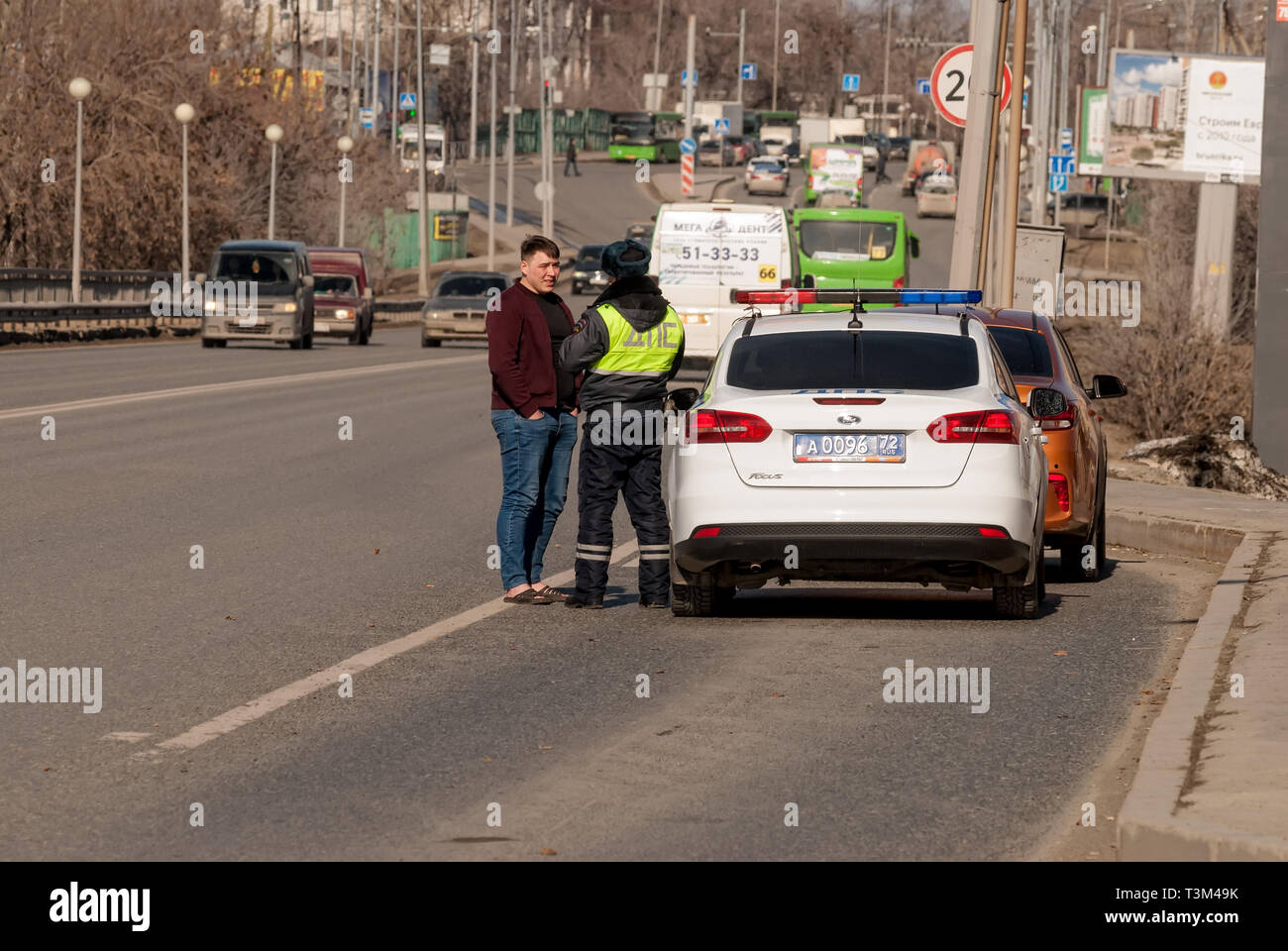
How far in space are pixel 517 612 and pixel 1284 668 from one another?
13.1 ft

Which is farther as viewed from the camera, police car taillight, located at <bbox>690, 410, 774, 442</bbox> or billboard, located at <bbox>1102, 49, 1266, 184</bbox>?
billboard, located at <bbox>1102, 49, 1266, 184</bbox>

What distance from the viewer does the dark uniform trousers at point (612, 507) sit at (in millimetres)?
11406

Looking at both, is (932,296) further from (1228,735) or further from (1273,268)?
(1273,268)

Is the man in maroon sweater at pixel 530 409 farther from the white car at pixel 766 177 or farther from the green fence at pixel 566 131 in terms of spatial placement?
the green fence at pixel 566 131

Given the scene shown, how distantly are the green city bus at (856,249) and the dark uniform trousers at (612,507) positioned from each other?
1005 inches

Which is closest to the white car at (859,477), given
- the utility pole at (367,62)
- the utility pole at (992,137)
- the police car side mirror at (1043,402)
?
the police car side mirror at (1043,402)

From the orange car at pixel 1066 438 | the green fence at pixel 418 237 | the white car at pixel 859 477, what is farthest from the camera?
the green fence at pixel 418 237

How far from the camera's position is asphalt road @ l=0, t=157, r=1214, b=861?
6602 mm

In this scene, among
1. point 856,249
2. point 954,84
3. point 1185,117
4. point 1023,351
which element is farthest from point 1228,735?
point 1185,117

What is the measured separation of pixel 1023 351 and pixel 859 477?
139 inches

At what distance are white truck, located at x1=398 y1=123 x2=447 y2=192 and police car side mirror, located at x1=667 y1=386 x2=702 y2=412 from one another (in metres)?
90.4

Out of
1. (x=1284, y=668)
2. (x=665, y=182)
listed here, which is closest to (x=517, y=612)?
(x=1284, y=668)

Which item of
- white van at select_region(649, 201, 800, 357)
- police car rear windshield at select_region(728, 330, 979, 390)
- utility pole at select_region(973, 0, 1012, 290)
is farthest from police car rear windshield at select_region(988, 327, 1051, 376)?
white van at select_region(649, 201, 800, 357)

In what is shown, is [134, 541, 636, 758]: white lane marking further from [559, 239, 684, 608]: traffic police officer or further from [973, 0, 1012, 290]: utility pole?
[973, 0, 1012, 290]: utility pole
